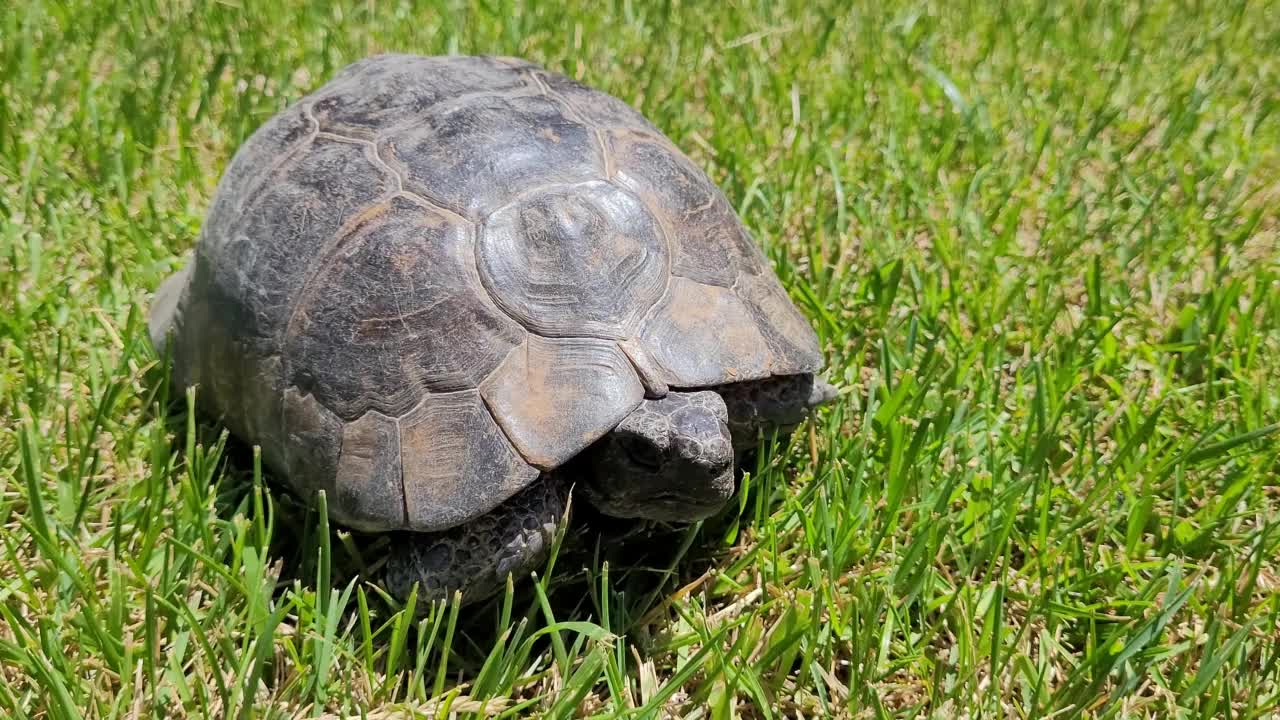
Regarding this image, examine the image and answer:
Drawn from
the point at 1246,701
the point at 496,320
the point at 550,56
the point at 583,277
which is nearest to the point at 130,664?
the point at 496,320

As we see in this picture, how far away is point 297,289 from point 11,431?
3.04ft

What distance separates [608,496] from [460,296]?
0.50m

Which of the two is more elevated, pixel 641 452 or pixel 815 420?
pixel 641 452

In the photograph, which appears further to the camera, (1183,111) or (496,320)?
(1183,111)

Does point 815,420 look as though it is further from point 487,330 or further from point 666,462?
point 487,330

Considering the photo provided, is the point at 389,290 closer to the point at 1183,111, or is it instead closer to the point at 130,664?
the point at 130,664

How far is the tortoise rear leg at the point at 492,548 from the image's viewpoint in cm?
196

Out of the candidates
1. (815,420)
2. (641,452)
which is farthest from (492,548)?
(815,420)

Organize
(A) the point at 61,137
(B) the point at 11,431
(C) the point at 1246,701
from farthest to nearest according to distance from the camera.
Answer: (A) the point at 61,137, (B) the point at 11,431, (C) the point at 1246,701

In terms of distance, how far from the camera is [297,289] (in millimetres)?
2115

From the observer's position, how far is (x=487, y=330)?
76.9 inches

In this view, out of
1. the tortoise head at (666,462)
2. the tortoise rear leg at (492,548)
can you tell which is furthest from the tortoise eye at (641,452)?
the tortoise rear leg at (492,548)

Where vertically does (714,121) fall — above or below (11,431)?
above

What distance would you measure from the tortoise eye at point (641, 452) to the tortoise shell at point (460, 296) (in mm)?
78
